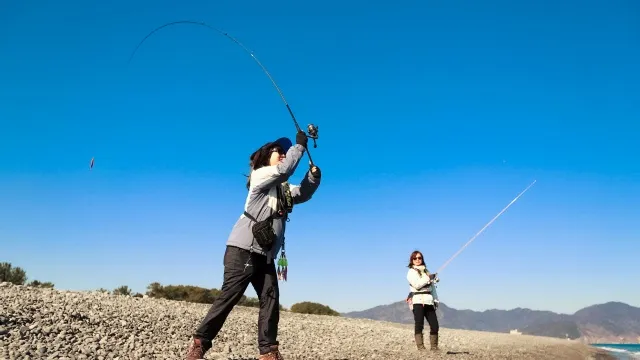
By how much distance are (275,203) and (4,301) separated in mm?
8018

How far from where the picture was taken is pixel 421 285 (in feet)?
38.9

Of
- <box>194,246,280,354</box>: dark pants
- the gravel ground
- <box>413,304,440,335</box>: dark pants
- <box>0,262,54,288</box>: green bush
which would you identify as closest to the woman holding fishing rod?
<box>194,246,280,354</box>: dark pants

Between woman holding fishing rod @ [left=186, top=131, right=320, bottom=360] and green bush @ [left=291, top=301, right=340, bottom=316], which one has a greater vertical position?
green bush @ [left=291, top=301, right=340, bottom=316]

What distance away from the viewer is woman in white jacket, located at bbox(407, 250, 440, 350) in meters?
11.8

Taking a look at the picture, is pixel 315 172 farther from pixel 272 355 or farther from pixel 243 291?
pixel 272 355

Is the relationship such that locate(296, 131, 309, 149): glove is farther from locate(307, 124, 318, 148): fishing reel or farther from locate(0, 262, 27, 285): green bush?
locate(0, 262, 27, 285): green bush

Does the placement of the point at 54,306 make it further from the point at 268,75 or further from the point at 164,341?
the point at 268,75

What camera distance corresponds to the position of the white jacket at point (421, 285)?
11.9 m

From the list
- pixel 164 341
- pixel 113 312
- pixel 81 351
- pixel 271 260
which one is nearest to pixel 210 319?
pixel 271 260

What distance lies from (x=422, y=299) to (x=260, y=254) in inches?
278

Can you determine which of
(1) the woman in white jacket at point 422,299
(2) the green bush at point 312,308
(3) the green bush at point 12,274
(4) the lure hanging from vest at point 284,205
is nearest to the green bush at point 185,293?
(2) the green bush at point 312,308

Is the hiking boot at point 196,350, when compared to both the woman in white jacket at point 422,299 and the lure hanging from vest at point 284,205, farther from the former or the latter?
the woman in white jacket at point 422,299

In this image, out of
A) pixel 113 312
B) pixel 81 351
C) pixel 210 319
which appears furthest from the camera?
pixel 113 312

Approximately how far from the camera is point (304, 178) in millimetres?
6352
